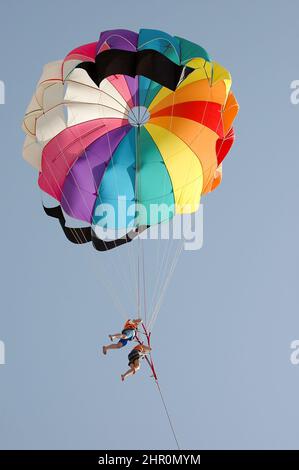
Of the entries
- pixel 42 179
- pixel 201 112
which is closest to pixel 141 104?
pixel 201 112

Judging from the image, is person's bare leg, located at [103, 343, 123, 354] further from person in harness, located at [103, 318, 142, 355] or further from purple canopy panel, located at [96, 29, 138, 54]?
purple canopy panel, located at [96, 29, 138, 54]

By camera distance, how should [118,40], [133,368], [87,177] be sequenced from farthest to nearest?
[87,177], [118,40], [133,368]

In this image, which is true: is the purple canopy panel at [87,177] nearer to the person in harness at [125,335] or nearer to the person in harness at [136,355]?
the person in harness at [125,335]

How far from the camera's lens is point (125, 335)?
16062mm

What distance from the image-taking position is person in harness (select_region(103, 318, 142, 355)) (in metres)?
16.0

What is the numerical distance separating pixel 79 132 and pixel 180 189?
2113 mm

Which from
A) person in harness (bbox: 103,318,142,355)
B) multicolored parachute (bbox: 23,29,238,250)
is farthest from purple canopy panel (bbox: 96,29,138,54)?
person in harness (bbox: 103,318,142,355)

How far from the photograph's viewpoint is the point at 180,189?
17.3m

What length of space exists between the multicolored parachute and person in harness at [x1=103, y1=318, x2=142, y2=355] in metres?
1.85

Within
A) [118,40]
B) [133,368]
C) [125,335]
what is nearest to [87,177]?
[118,40]

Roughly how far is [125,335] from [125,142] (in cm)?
361

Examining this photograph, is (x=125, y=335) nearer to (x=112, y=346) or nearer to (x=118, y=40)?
(x=112, y=346)

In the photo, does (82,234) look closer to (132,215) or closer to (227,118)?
(132,215)

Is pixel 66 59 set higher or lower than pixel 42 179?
higher
